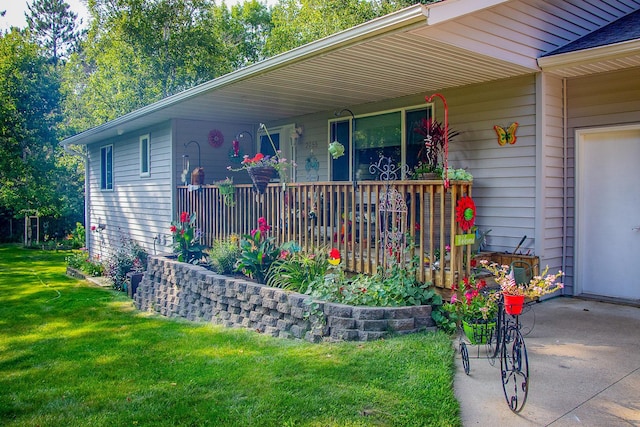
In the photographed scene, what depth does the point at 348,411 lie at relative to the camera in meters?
3.04

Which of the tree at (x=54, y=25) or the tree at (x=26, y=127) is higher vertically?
the tree at (x=54, y=25)

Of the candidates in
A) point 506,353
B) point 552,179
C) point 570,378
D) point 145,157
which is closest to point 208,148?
point 145,157

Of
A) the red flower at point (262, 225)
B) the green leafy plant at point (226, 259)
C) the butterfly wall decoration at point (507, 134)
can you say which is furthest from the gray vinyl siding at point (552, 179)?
the green leafy plant at point (226, 259)

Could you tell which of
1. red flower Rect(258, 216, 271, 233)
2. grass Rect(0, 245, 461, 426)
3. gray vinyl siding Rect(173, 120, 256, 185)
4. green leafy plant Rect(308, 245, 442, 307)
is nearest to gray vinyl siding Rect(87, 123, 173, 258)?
gray vinyl siding Rect(173, 120, 256, 185)

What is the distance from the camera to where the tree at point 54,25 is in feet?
88.6

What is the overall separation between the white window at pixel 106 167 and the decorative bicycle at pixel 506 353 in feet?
37.2

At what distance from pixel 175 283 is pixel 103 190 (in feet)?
24.4

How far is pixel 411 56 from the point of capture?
5.40m

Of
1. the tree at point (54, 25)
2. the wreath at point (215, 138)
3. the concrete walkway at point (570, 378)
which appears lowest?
the concrete walkway at point (570, 378)

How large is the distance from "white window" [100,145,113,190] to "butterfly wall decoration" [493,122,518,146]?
1027 cm

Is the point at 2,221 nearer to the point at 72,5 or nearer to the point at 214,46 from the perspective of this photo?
the point at 214,46

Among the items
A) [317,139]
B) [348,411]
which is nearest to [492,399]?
[348,411]

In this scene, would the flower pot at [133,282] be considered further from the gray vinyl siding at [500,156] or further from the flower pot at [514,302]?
the flower pot at [514,302]

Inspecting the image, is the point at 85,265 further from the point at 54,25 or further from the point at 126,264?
the point at 54,25
